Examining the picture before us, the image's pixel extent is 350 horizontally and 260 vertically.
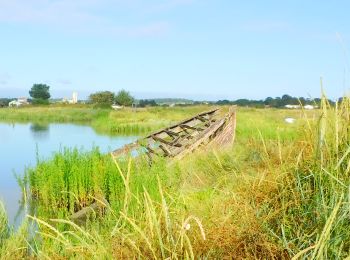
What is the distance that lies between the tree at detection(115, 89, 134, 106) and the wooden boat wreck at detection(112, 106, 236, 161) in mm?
66560

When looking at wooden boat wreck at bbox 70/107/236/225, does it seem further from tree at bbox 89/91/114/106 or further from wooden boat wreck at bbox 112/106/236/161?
tree at bbox 89/91/114/106

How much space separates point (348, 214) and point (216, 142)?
902cm

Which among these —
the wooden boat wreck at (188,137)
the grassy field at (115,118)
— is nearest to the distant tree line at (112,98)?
the grassy field at (115,118)

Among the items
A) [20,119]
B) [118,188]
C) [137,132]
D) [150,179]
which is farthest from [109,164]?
[20,119]

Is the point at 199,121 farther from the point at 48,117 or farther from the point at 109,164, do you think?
the point at 48,117

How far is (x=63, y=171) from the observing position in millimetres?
7773

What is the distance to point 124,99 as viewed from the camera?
7975 centimetres

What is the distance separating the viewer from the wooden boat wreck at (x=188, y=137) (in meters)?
9.50

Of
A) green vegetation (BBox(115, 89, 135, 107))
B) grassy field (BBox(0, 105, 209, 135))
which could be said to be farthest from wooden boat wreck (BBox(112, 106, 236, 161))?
green vegetation (BBox(115, 89, 135, 107))

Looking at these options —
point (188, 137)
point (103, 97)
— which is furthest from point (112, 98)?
point (188, 137)

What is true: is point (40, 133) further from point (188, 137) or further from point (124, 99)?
point (124, 99)

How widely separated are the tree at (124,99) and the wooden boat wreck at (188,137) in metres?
66.6

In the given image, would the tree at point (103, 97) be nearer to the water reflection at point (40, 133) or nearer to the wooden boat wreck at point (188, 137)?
the water reflection at point (40, 133)

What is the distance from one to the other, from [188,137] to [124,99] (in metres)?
69.0
